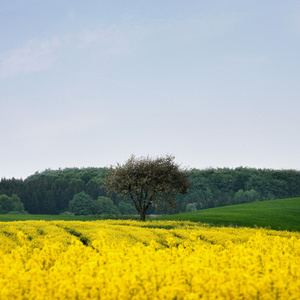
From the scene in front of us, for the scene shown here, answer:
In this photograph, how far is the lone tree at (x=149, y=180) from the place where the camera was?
4450 cm

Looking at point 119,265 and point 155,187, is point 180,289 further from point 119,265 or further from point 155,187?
point 155,187

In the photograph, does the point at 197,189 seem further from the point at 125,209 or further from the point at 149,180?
the point at 149,180

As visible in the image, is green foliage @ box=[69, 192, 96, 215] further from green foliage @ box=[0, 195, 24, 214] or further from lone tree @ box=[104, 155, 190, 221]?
lone tree @ box=[104, 155, 190, 221]

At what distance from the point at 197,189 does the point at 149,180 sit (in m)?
102

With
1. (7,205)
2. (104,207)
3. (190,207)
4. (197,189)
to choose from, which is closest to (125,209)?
(104,207)

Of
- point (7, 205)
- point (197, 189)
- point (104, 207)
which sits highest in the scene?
point (197, 189)

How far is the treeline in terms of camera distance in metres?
119

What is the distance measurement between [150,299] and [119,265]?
1151 mm

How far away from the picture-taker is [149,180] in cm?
4428

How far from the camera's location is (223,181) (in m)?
150

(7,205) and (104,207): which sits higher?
(7,205)

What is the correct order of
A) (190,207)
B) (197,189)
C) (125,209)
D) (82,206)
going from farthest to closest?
(197,189)
(125,209)
(190,207)
(82,206)

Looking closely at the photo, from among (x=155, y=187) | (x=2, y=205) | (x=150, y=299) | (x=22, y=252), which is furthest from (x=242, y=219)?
(x=2, y=205)

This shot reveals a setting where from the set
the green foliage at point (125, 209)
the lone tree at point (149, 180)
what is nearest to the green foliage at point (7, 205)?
the green foliage at point (125, 209)
